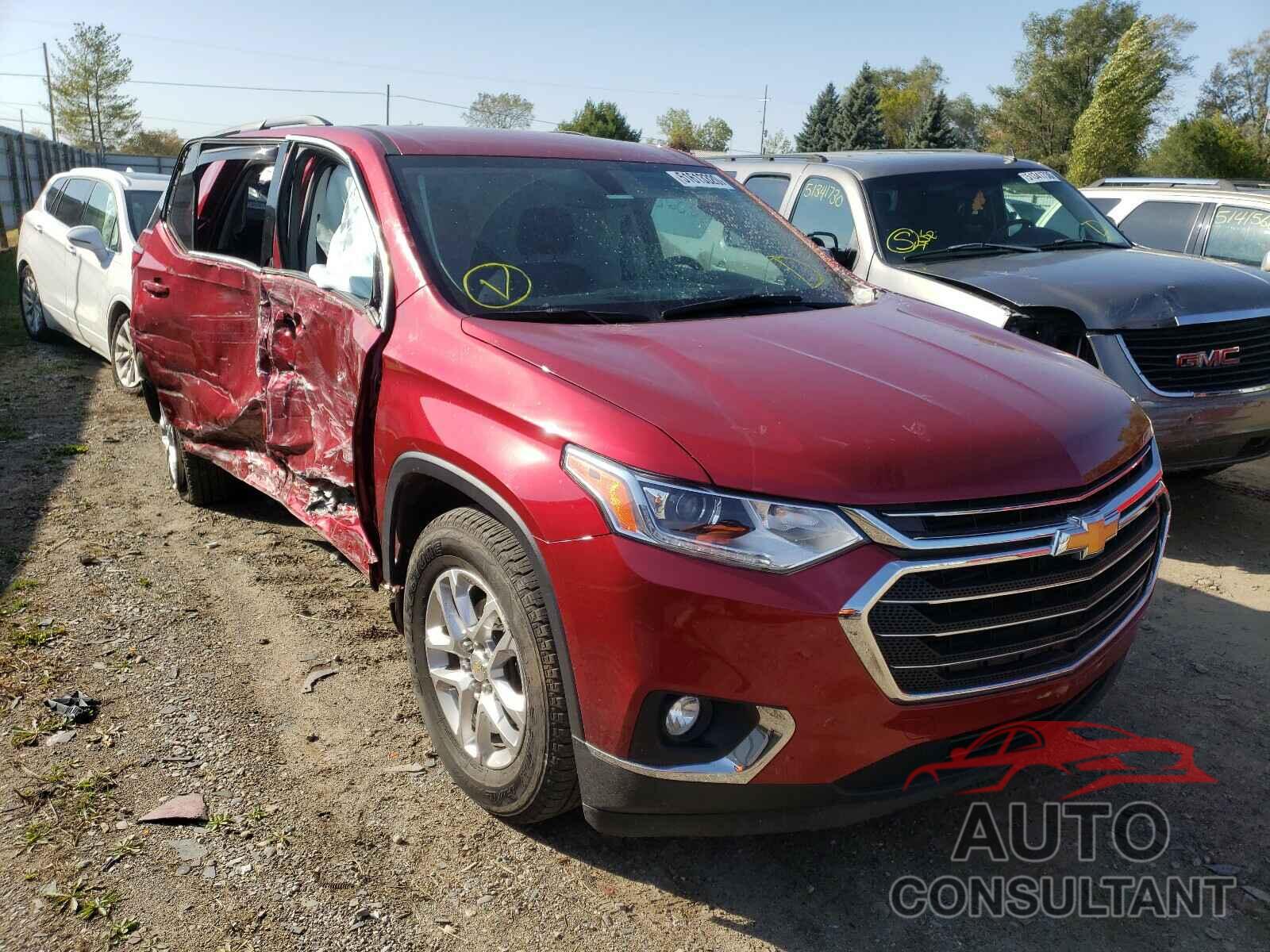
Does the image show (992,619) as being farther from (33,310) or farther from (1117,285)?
(33,310)

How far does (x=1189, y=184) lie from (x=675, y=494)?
859 centimetres

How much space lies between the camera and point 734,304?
3408 millimetres

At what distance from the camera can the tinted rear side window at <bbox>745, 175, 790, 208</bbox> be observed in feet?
23.8

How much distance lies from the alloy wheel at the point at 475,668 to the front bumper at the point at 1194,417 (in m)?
3.69

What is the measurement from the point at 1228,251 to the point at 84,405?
873cm

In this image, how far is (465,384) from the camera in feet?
9.21

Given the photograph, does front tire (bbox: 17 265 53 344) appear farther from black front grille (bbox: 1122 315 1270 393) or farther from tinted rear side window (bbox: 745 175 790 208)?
black front grille (bbox: 1122 315 1270 393)

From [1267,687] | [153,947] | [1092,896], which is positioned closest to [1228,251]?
[1267,687]

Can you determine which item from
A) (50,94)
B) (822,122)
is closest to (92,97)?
(50,94)

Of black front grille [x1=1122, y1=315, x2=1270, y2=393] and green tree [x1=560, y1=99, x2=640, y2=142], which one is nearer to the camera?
black front grille [x1=1122, y1=315, x2=1270, y2=393]

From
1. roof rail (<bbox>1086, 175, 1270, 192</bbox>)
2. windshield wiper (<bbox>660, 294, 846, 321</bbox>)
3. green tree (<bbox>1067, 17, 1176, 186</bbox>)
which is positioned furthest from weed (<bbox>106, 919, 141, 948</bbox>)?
green tree (<bbox>1067, 17, 1176, 186</bbox>)

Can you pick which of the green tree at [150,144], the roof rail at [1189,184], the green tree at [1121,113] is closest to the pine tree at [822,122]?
the green tree at [1121,113]

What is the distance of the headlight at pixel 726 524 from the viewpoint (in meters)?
2.26

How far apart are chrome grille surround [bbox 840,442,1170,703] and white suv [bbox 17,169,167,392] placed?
652 cm
